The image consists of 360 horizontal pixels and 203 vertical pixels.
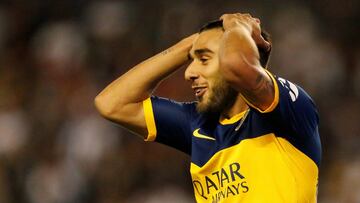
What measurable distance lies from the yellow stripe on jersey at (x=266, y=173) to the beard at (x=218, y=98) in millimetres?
193

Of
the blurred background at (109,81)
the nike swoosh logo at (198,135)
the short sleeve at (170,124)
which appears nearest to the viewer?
the nike swoosh logo at (198,135)

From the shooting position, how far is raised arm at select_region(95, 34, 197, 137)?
4.02 metres

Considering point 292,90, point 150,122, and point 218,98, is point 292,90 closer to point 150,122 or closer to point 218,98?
point 218,98

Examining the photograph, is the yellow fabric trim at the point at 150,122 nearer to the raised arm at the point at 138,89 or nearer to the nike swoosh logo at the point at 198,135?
the raised arm at the point at 138,89

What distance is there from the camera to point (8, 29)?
990 centimetres

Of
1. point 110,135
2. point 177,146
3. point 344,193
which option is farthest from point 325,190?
point 177,146

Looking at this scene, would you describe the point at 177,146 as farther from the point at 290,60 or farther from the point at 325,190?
the point at 290,60

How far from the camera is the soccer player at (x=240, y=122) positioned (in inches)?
132

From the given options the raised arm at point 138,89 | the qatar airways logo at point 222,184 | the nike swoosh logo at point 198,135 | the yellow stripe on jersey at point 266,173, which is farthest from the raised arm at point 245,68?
the raised arm at point 138,89

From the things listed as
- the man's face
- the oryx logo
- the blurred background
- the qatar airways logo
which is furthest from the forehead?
the blurred background

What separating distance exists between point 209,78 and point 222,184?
1.43 ft

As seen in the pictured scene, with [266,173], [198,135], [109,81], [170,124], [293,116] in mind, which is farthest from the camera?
[109,81]

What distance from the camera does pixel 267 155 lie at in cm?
352

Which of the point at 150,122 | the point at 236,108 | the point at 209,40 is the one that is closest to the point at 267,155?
the point at 236,108
